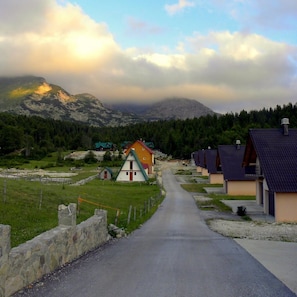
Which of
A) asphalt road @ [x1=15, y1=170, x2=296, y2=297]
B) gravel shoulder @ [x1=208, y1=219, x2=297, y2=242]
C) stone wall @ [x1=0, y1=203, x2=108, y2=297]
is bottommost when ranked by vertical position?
gravel shoulder @ [x1=208, y1=219, x2=297, y2=242]

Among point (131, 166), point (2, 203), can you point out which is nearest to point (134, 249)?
point (2, 203)

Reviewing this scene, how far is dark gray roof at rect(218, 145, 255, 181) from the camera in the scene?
1939 inches

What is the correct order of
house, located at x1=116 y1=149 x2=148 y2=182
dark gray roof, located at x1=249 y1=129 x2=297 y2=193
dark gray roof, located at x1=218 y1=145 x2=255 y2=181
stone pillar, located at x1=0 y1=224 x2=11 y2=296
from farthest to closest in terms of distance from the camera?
house, located at x1=116 y1=149 x2=148 y2=182
dark gray roof, located at x1=218 y1=145 x2=255 y2=181
dark gray roof, located at x1=249 y1=129 x2=297 y2=193
stone pillar, located at x1=0 y1=224 x2=11 y2=296

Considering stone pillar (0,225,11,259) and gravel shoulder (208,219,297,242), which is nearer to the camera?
stone pillar (0,225,11,259)

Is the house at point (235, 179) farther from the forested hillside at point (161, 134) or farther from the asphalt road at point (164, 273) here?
the forested hillside at point (161, 134)

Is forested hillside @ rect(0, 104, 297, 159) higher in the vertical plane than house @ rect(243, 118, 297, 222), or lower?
higher

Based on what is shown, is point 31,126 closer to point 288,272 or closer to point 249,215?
point 249,215

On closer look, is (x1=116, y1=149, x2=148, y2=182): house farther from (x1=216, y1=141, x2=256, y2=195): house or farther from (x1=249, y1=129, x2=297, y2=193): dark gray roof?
(x1=249, y1=129, x2=297, y2=193): dark gray roof

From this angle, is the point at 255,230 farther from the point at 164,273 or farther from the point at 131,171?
the point at 131,171

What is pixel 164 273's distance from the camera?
10.6 meters

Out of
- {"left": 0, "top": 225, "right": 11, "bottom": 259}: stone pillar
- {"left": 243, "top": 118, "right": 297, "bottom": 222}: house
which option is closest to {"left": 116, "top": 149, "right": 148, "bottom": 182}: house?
{"left": 243, "top": 118, "right": 297, "bottom": 222}: house

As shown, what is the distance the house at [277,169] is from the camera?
27656 millimetres

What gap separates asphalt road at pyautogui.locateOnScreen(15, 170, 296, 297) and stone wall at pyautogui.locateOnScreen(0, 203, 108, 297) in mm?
278

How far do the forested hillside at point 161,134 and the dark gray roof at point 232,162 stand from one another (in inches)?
2808
